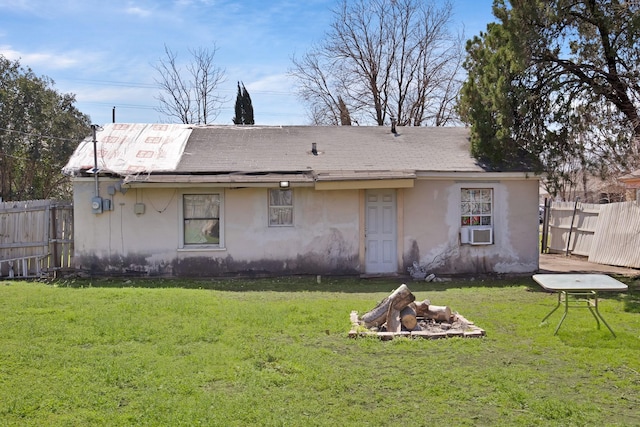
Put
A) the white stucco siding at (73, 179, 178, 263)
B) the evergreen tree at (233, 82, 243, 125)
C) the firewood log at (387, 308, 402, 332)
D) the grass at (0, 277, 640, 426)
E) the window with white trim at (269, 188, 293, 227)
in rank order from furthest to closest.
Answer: the evergreen tree at (233, 82, 243, 125), the window with white trim at (269, 188, 293, 227), the white stucco siding at (73, 179, 178, 263), the firewood log at (387, 308, 402, 332), the grass at (0, 277, 640, 426)

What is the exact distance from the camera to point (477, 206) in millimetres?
13797

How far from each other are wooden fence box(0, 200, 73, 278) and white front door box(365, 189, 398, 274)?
7.30 meters

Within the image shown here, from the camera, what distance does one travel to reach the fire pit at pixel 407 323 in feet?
24.4

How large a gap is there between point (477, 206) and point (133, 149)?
8.74 meters

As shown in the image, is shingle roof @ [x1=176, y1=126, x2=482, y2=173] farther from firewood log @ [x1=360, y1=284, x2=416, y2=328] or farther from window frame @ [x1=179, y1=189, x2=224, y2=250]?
firewood log @ [x1=360, y1=284, x2=416, y2=328]

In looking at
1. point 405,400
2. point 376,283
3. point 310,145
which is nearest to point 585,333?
point 405,400

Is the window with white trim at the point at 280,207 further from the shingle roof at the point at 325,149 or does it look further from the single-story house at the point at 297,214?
the shingle roof at the point at 325,149

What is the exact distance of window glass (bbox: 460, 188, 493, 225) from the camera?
45.1 ft

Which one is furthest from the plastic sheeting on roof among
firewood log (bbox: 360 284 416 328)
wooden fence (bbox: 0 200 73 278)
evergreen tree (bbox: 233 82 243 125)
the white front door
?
evergreen tree (bbox: 233 82 243 125)

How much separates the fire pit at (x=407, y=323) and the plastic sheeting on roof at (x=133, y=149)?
7060mm

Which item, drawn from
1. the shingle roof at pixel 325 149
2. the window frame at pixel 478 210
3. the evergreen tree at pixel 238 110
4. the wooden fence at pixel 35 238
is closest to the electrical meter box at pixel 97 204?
the wooden fence at pixel 35 238

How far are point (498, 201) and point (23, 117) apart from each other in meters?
21.3

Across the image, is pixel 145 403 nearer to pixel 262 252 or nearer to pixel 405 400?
pixel 405 400

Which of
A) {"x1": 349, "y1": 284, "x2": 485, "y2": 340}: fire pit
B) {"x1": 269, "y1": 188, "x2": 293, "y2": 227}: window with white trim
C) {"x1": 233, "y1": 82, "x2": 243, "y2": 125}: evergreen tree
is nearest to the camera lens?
{"x1": 349, "y1": 284, "x2": 485, "y2": 340}: fire pit
